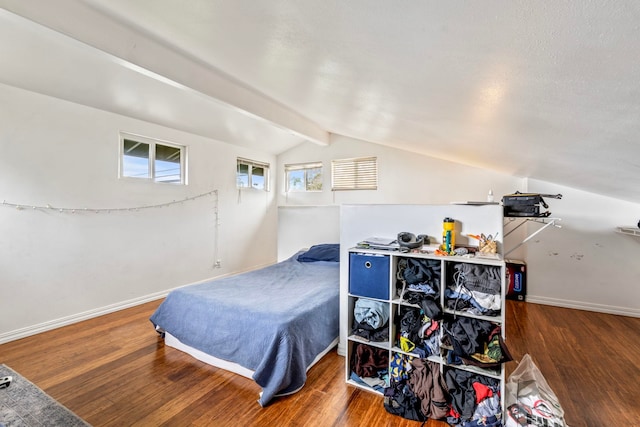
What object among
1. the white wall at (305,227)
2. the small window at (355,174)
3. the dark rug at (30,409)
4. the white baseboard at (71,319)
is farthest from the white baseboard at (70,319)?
the small window at (355,174)

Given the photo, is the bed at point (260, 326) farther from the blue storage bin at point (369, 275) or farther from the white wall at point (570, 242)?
the white wall at point (570, 242)

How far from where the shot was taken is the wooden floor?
179cm

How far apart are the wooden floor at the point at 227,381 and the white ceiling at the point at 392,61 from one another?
158 centimetres

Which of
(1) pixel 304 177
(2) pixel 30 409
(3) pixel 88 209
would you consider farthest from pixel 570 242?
(3) pixel 88 209

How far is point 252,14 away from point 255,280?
252 centimetres

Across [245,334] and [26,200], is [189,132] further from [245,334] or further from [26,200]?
[245,334]

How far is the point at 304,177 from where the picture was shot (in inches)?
234

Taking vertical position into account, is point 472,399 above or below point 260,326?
below

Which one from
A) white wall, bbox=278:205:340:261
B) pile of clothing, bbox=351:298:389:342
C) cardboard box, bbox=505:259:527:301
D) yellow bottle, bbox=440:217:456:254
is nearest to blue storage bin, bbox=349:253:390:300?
pile of clothing, bbox=351:298:389:342

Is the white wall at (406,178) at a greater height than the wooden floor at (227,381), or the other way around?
the white wall at (406,178)

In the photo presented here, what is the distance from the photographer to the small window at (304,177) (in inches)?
227

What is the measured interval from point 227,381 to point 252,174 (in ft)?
13.6

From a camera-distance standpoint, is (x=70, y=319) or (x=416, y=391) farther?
(x=70, y=319)

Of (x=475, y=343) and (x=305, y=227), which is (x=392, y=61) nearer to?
(x=475, y=343)
